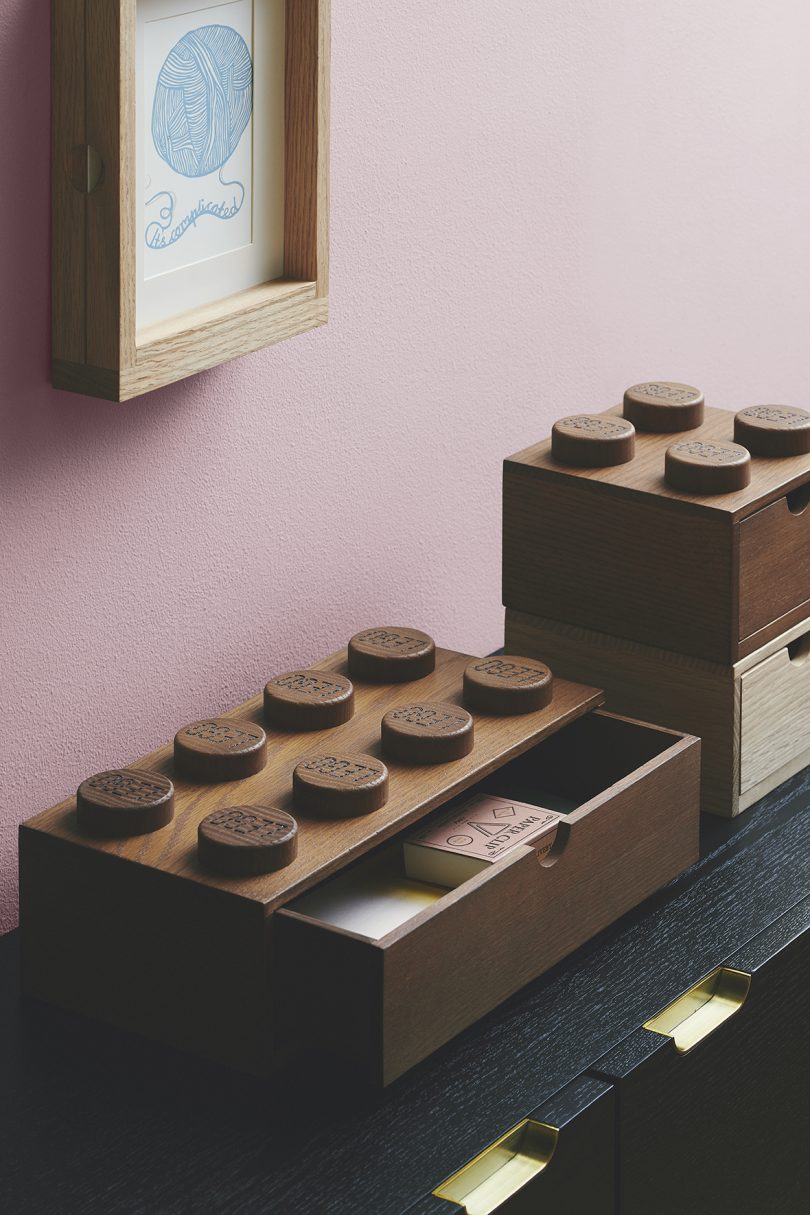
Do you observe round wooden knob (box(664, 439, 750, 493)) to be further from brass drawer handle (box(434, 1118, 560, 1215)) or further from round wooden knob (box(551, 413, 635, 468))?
brass drawer handle (box(434, 1118, 560, 1215))

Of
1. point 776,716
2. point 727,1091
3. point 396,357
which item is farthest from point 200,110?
point 727,1091

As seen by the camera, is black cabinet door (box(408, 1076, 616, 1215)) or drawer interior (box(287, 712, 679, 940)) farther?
drawer interior (box(287, 712, 679, 940))

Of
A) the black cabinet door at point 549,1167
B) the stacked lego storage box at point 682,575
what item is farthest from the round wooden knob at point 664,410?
the black cabinet door at point 549,1167

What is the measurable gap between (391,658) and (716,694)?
242mm

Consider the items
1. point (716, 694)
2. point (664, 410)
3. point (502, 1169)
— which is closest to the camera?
point (502, 1169)

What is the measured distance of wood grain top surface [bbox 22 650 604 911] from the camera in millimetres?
1099

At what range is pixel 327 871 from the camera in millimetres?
1107

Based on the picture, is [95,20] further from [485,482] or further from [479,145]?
[485,482]

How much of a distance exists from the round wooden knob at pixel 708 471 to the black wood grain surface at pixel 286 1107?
32 centimetres

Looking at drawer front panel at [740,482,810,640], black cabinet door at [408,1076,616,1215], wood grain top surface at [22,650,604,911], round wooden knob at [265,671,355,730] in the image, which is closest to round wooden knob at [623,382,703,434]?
drawer front panel at [740,482,810,640]

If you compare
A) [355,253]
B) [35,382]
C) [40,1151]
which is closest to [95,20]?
[35,382]

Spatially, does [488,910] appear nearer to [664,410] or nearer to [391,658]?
[391,658]

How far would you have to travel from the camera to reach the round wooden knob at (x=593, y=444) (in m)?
1.41

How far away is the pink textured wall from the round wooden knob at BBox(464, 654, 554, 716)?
215 mm
